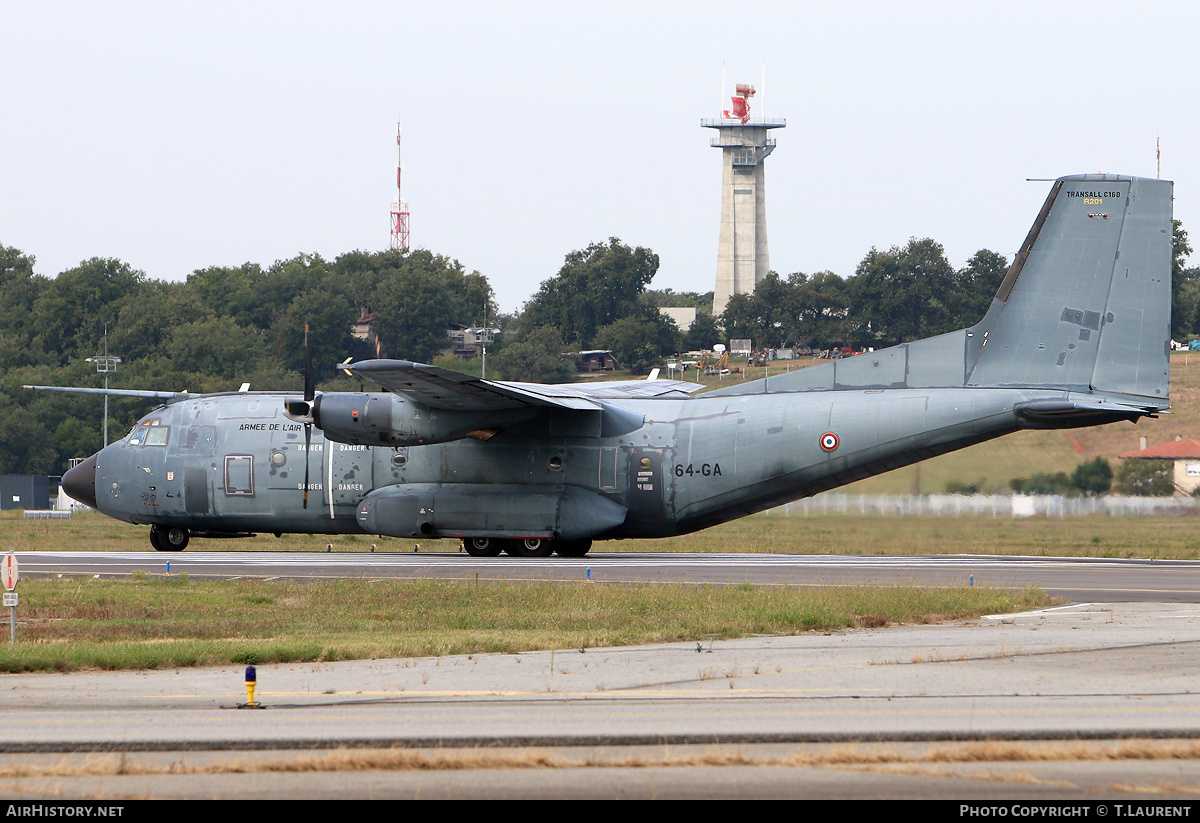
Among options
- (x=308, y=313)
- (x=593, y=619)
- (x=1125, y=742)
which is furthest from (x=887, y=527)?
(x=308, y=313)

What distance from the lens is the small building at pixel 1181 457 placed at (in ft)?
116

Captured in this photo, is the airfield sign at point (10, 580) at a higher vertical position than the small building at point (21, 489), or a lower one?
higher

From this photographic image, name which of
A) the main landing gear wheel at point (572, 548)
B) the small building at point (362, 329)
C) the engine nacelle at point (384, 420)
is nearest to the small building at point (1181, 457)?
the main landing gear wheel at point (572, 548)

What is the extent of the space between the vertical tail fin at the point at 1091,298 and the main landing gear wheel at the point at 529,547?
405 inches

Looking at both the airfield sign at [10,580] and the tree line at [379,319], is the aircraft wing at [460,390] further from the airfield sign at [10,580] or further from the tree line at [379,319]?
the tree line at [379,319]

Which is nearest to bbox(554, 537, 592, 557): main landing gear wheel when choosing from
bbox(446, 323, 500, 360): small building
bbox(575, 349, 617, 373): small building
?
bbox(446, 323, 500, 360): small building

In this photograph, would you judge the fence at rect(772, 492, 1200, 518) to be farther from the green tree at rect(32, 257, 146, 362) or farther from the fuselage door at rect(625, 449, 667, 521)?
the green tree at rect(32, 257, 146, 362)

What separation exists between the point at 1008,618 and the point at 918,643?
323 cm

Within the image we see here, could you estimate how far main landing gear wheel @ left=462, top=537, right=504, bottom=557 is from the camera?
97.8 feet

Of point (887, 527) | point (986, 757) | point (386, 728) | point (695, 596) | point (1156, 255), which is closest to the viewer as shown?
point (986, 757)

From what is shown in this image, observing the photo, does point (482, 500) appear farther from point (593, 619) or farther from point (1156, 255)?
point (1156, 255)

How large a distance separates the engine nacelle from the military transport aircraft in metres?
0.03

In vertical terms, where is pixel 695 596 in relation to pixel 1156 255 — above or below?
below

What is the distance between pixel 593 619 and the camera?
18203mm
